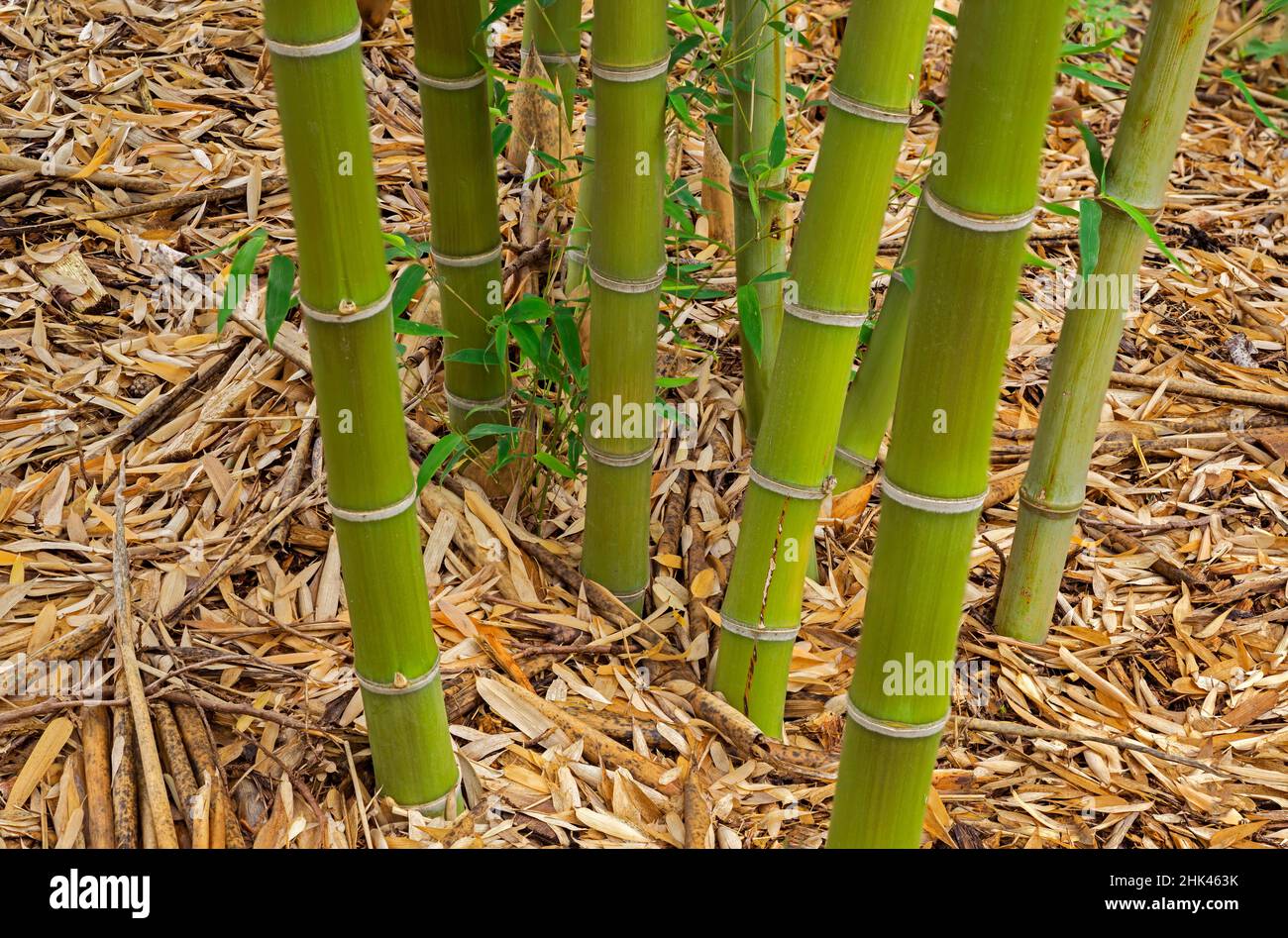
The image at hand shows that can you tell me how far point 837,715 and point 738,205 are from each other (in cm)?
70

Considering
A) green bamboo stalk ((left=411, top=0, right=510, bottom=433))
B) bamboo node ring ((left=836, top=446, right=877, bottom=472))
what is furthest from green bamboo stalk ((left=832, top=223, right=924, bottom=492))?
green bamboo stalk ((left=411, top=0, right=510, bottom=433))

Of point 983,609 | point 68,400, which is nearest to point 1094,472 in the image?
point 983,609

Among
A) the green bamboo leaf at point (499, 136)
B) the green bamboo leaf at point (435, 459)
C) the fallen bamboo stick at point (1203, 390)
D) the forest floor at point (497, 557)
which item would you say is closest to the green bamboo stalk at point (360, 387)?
the forest floor at point (497, 557)

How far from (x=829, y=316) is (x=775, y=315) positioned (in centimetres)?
49

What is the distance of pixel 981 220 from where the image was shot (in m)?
0.75

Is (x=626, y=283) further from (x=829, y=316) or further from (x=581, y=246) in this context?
(x=581, y=246)

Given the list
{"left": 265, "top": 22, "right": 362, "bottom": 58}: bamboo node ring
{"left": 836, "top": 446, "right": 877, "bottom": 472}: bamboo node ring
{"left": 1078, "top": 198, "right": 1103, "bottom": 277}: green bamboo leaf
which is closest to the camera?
{"left": 265, "top": 22, "right": 362, "bottom": 58}: bamboo node ring

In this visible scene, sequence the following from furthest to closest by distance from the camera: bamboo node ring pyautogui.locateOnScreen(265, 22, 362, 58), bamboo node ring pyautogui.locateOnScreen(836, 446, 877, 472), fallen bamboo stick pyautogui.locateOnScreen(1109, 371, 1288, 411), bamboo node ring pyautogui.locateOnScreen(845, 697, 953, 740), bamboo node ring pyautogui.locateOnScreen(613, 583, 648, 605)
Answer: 1. fallen bamboo stick pyautogui.locateOnScreen(1109, 371, 1288, 411)
2. bamboo node ring pyautogui.locateOnScreen(836, 446, 877, 472)
3. bamboo node ring pyautogui.locateOnScreen(613, 583, 648, 605)
4. bamboo node ring pyautogui.locateOnScreen(845, 697, 953, 740)
5. bamboo node ring pyautogui.locateOnScreen(265, 22, 362, 58)

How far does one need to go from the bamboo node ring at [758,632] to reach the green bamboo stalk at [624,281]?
8.6 inches

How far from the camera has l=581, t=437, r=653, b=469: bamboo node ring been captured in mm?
1411

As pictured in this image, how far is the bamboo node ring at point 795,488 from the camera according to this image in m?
1.24

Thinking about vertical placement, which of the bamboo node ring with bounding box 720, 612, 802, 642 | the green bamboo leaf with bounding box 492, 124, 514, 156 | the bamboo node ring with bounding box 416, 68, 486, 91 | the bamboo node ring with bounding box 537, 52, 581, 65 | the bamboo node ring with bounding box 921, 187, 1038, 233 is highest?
the bamboo node ring with bounding box 921, 187, 1038, 233

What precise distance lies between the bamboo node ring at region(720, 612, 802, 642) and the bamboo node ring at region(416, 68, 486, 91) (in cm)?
72

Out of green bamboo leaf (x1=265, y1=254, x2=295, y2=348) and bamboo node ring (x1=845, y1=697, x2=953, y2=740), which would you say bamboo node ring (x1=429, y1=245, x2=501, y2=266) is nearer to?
green bamboo leaf (x1=265, y1=254, x2=295, y2=348)
